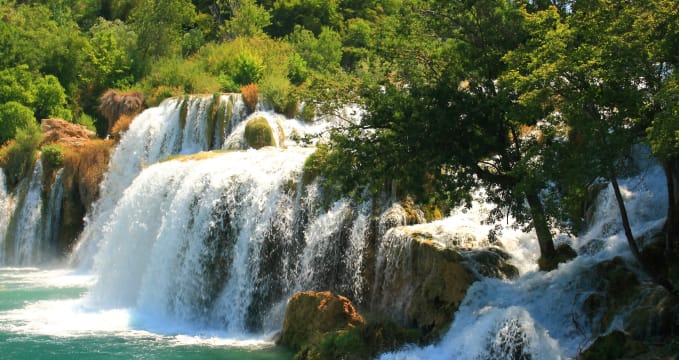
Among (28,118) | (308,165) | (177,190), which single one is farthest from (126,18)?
(308,165)

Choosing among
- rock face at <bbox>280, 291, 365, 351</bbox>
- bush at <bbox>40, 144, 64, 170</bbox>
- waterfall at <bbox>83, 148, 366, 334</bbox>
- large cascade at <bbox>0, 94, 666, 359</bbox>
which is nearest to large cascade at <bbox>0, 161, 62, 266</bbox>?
bush at <bbox>40, 144, 64, 170</bbox>

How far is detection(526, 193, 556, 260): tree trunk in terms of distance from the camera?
39.7 feet

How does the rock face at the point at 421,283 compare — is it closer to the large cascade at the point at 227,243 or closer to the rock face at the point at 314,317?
the rock face at the point at 314,317

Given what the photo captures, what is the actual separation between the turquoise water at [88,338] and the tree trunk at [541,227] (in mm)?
4615

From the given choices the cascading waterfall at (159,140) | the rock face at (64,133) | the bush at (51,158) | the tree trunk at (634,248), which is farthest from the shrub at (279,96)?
the tree trunk at (634,248)

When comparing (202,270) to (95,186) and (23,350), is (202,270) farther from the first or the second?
(95,186)

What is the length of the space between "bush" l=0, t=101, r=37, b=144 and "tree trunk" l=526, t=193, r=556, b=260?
24.0m

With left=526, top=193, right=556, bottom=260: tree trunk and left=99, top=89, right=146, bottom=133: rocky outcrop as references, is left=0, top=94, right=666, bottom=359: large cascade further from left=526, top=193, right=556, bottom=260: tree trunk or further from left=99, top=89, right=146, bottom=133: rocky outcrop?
left=99, top=89, right=146, bottom=133: rocky outcrop

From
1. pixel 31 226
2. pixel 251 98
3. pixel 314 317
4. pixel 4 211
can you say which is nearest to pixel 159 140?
pixel 251 98

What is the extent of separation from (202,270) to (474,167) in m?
6.84

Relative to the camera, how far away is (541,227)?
12148 millimetres

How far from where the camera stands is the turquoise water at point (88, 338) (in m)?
13.9

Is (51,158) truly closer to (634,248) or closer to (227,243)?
(227,243)

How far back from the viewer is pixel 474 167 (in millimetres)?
12781
